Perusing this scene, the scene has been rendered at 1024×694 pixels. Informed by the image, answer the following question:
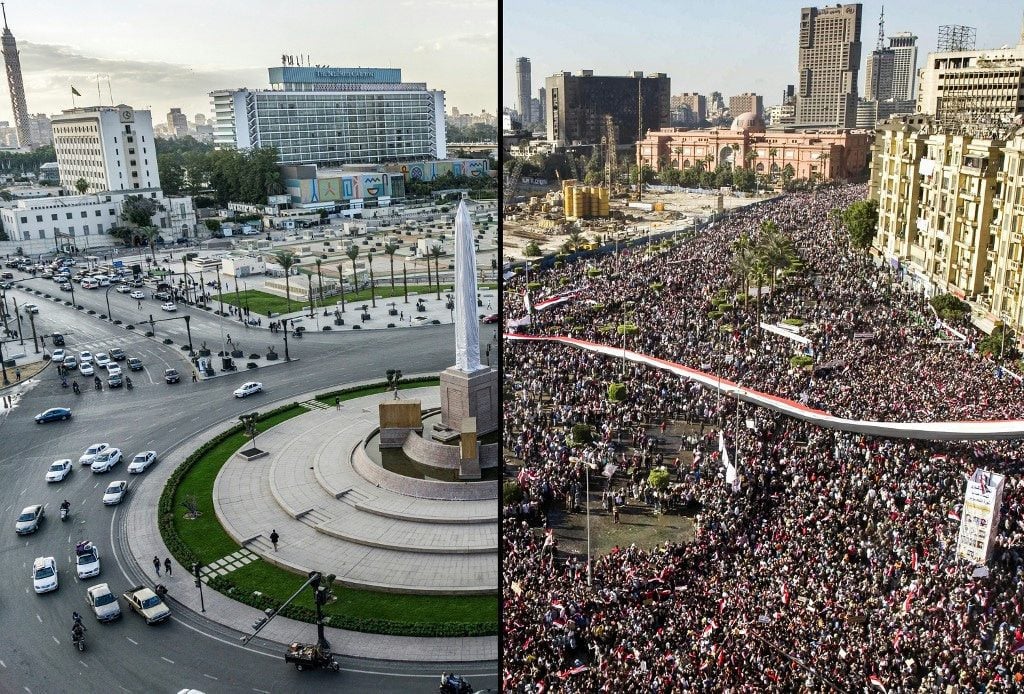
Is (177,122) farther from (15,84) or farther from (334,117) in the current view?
(334,117)

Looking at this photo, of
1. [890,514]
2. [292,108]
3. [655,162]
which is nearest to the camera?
[890,514]

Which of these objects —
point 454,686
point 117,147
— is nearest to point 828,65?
point 454,686

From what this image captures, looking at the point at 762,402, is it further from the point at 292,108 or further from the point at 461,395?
the point at 292,108

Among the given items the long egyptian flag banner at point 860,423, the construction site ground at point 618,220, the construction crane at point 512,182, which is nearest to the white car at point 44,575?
the long egyptian flag banner at point 860,423

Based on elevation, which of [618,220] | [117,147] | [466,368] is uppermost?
[117,147]

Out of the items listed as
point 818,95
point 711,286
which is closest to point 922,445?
point 711,286

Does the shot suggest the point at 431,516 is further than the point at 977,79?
No

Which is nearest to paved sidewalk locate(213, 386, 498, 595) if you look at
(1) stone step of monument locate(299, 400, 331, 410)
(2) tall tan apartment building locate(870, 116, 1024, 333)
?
(1) stone step of monument locate(299, 400, 331, 410)
